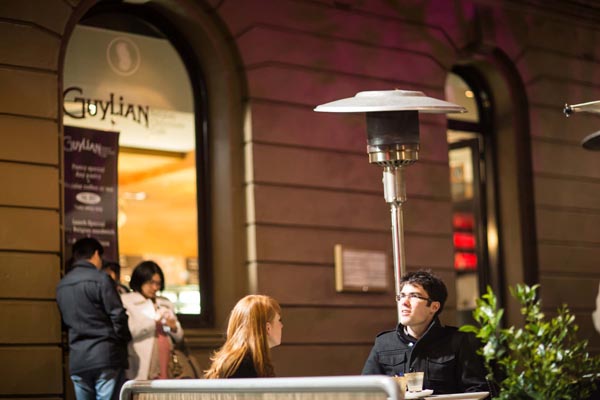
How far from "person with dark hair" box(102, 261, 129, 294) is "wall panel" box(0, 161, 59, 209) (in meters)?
0.71

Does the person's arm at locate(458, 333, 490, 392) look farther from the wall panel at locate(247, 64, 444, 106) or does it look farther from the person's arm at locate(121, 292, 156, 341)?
the wall panel at locate(247, 64, 444, 106)

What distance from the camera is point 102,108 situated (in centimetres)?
1045

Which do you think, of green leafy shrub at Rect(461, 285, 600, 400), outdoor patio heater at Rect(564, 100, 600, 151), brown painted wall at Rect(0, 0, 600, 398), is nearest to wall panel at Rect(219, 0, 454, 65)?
brown painted wall at Rect(0, 0, 600, 398)

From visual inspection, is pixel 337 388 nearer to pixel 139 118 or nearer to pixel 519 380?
pixel 519 380

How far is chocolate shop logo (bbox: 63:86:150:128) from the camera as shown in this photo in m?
10.2

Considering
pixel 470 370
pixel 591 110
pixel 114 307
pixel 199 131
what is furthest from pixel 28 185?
pixel 591 110

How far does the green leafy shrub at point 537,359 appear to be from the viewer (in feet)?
13.8

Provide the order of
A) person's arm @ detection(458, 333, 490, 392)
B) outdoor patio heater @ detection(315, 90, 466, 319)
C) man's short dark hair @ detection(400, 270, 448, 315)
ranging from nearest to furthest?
person's arm @ detection(458, 333, 490, 392)
man's short dark hair @ detection(400, 270, 448, 315)
outdoor patio heater @ detection(315, 90, 466, 319)

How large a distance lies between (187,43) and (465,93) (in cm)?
388

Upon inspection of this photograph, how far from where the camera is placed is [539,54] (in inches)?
546

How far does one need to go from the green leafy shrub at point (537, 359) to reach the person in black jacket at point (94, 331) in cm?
509

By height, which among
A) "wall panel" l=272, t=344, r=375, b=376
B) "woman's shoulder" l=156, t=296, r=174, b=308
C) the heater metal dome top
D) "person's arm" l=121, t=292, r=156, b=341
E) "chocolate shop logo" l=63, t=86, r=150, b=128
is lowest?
"wall panel" l=272, t=344, r=375, b=376

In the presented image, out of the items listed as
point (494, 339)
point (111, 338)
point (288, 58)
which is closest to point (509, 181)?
point (288, 58)

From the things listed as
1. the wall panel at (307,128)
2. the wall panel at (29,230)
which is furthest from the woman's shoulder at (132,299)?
the wall panel at (307,128)
